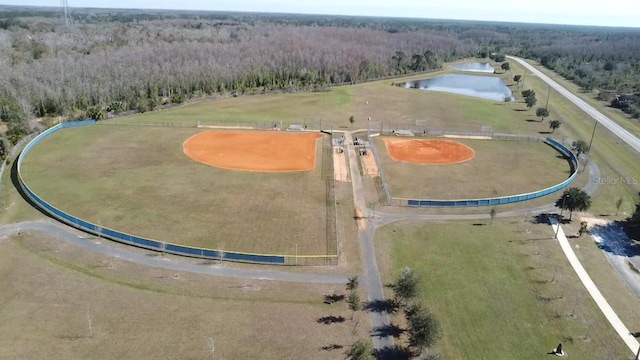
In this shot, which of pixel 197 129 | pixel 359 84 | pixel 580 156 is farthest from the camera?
pixel 359 84

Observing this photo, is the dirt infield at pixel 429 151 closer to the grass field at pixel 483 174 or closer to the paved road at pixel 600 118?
the grass field at pixel 483 174

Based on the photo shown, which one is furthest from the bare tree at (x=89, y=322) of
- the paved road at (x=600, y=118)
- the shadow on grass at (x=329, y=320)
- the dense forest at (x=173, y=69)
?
the paved road at (x=600, y=118)

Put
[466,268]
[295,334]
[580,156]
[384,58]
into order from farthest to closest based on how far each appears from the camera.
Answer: [384,58]
[580,156]
[466,268]
[295,334]

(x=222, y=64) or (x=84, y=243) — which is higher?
(x=222, y=64)

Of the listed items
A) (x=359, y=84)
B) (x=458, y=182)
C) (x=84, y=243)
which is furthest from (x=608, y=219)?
(x=359, y=84)

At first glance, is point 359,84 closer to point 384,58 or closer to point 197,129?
point 384,58

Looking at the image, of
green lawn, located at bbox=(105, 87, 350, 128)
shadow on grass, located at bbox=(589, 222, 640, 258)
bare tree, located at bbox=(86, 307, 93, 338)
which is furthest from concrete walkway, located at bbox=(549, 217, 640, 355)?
green lawn, located at bbox=(105, 87, 350, 128)
